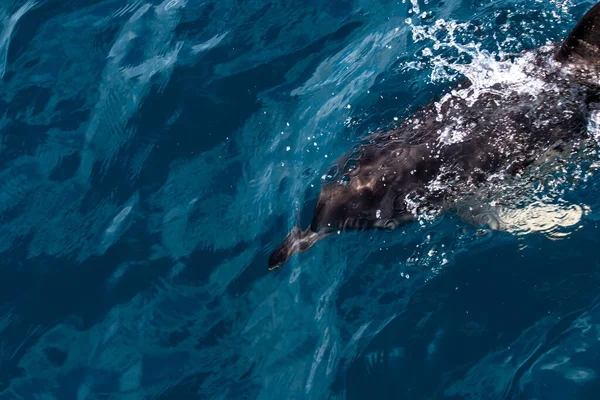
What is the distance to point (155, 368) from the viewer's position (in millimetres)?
6945

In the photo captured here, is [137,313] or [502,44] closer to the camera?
[137,313]

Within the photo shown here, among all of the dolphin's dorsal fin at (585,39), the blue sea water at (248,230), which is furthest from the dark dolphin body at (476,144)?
the blue sea water at (248,230)

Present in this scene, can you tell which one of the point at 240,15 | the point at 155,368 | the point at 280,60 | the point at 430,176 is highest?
the point at 240,15

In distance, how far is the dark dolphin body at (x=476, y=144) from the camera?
6.41 meters

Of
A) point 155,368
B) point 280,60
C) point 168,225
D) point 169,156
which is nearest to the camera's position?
point 155,368

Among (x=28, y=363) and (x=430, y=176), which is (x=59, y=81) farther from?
(x=430, y=176)

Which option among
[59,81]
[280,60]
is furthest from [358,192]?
[59,81]

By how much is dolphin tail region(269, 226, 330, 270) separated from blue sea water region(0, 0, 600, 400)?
125 millimetres

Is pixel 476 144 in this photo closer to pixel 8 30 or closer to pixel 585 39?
pixel 585 39

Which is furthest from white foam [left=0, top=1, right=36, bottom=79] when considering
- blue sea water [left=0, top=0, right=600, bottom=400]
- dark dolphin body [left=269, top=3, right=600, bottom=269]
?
dark dolphin body [left=269, top=3, right=600, bottom=269]

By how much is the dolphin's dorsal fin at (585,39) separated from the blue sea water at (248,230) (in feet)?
3.47

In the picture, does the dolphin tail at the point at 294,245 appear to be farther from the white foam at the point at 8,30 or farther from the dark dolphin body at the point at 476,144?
the white foam at the point at 8,30

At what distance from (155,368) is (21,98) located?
479cm

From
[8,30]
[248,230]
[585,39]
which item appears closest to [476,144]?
[585,39]
